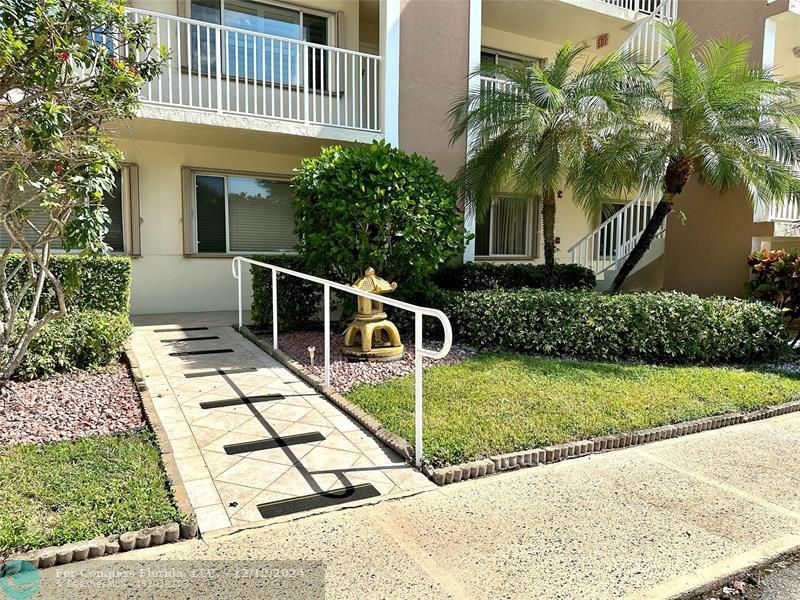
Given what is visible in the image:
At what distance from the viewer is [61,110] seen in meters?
3.69

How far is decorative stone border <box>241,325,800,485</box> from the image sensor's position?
368cm

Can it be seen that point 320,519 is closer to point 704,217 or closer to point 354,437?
point 354,437

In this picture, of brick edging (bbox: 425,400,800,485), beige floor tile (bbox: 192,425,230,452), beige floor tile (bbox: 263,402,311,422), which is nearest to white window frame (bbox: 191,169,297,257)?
beige floor tile (bbox: 263,402,311,422)

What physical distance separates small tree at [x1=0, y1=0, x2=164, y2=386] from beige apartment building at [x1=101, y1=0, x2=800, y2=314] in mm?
3632

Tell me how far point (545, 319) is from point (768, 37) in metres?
6.90

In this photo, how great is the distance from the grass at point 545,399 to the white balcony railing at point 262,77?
4.97m

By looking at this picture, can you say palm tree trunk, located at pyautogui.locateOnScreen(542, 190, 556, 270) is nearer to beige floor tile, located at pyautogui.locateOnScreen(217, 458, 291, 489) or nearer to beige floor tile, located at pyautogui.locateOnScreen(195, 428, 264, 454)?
beige floor tile, located at pyautogui.locateOnScreen(195, 428, 264, 454)

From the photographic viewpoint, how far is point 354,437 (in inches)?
165

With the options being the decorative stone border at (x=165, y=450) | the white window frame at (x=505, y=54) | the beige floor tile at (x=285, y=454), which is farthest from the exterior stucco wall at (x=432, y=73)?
the beige floor tile at (x=285, y=454)

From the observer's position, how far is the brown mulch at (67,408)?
4023 millimetres

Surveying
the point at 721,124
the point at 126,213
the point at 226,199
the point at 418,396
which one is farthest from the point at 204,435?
the point at 721,124

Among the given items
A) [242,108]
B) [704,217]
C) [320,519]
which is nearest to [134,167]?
[242,108]

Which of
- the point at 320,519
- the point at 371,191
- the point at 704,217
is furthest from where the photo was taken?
the point at 704,217

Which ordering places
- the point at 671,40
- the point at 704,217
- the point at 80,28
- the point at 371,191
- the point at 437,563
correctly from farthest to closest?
the point at 704,217, the point at 671,40, the point at 371,191, the point at 80,28, the point at 437,563
